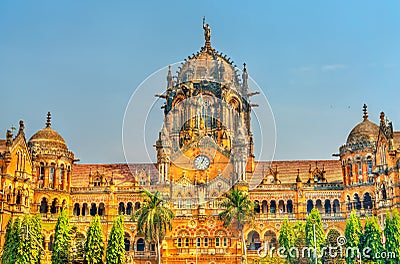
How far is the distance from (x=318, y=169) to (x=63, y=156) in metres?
38.3

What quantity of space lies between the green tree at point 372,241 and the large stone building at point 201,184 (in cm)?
980

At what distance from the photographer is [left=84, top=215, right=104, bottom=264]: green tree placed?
65812mm

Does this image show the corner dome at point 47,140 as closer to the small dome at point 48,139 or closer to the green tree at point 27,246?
the small dome at point 48,139

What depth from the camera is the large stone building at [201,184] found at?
80.7 m

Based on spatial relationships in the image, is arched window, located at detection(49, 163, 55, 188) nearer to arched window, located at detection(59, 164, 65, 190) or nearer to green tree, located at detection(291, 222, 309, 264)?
arched window, located at detection(59, 164, 65, 190)

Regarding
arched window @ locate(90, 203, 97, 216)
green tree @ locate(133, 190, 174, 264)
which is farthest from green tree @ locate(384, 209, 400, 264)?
arched window @ locate(90, 203, 97, 216)

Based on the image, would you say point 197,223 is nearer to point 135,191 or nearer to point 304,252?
point 135,191

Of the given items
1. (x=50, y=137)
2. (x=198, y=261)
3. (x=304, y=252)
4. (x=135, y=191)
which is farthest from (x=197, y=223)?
(x=50, y=137)

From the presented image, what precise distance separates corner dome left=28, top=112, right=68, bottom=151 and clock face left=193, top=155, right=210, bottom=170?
19.7m

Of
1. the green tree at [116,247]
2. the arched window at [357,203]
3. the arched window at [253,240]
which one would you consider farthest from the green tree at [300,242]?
the green tree at [116,247]

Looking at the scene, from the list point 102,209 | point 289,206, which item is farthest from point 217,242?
point 102,209

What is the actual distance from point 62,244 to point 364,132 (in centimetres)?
4452

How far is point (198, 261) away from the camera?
8231 centimetres

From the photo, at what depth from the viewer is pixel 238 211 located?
7694cm
